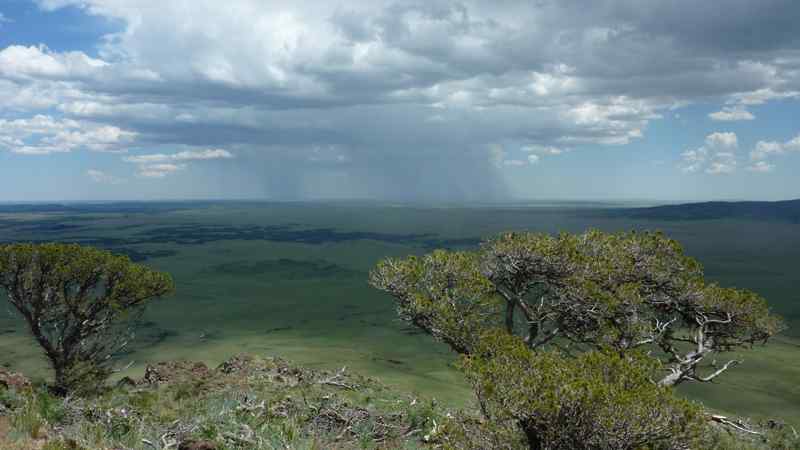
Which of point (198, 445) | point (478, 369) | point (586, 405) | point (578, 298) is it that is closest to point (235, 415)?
point (198, 445)

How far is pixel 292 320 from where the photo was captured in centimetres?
6712

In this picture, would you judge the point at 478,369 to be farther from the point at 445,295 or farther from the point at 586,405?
the point at 445,295

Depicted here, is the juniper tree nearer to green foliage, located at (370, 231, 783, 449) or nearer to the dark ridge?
green foliage, located at (370, 231, 783, 449)

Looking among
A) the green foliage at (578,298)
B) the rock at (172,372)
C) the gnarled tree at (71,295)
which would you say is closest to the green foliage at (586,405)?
the green foliage at (578,298)

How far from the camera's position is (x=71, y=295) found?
2694 cm

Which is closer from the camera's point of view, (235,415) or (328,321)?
(235,415)

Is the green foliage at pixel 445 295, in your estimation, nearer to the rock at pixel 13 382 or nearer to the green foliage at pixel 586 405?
the green foliage at pixel 586 405

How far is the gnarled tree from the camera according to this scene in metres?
24.7

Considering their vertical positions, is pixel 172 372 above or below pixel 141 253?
above

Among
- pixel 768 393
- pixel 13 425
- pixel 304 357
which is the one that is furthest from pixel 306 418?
pixel 768 393

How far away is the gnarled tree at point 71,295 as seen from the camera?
2472cm

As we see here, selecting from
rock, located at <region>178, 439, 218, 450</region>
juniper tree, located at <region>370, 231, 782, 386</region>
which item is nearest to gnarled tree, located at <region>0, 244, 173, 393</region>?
rock, located at <region>178, 439, 218, 450</region>

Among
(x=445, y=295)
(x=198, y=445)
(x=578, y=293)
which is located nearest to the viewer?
(x=198, y=445)

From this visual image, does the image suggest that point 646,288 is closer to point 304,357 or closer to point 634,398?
point 634,398
